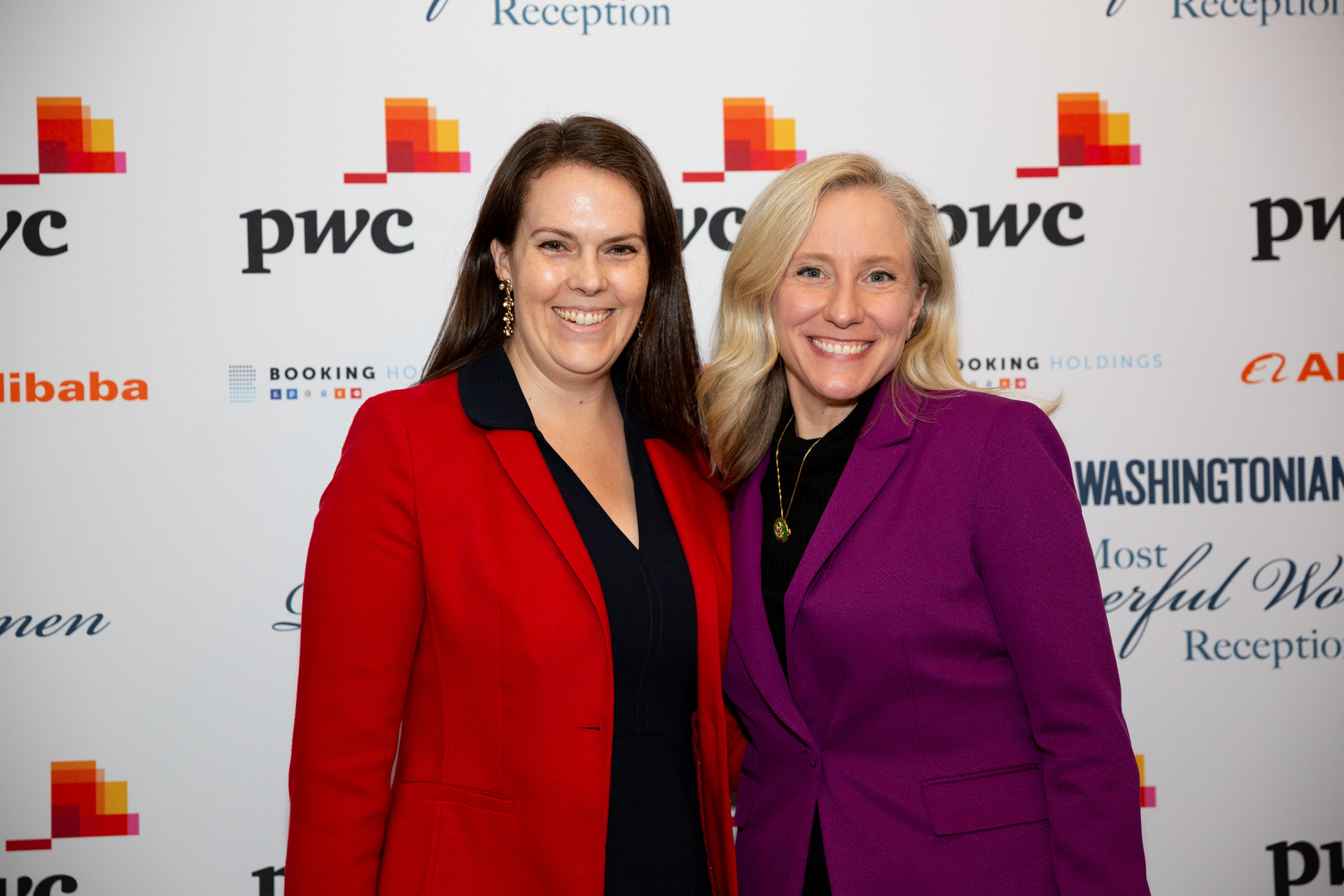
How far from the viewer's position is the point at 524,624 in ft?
4.72

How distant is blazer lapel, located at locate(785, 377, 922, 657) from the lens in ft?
4.96

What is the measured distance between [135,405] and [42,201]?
57cm

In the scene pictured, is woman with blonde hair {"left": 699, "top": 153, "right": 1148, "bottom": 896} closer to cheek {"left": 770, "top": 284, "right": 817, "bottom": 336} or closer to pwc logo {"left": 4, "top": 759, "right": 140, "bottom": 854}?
cheek {"left": 770, "top": 284, "right": 817, "bottom": 336}

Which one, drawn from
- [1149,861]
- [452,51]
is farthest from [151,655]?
[1149,861]

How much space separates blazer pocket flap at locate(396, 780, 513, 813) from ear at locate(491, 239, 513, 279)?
3.00 feet

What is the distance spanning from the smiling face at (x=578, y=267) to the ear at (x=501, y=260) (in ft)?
0.07

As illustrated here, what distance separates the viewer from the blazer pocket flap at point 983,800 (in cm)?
142

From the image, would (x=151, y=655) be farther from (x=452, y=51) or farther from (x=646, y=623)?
(x=452, y=51)

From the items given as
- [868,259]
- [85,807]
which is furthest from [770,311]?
[85,807]

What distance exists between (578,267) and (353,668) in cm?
78

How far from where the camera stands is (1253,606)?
97.1 inches

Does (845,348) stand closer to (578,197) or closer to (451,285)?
(578,197)


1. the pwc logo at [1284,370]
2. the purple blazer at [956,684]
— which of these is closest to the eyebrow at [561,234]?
the purple blazer at [956,684]

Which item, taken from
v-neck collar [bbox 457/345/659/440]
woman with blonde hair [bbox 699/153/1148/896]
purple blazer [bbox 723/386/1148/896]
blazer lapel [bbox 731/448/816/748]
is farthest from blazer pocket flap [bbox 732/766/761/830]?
v-neck collar [bbox 457/345/659/440]
